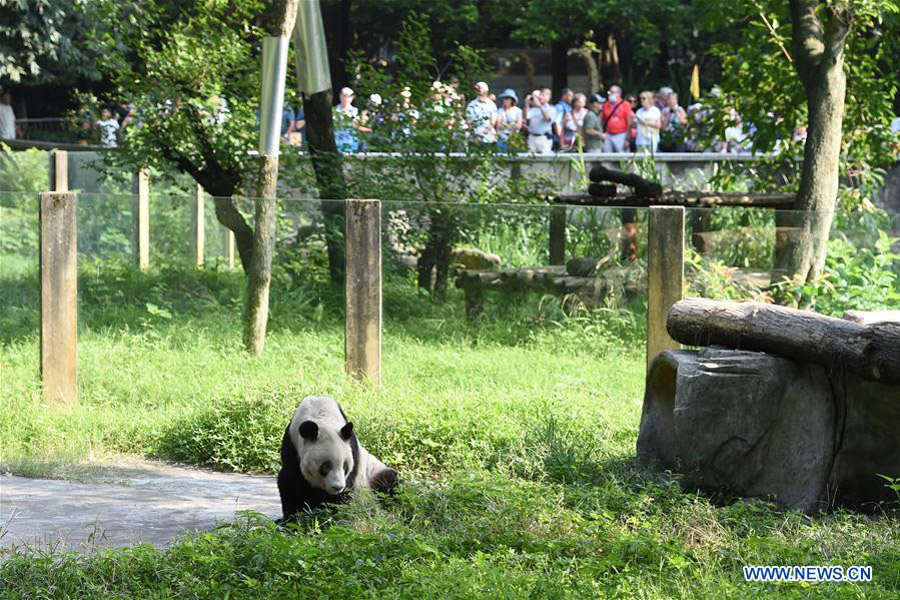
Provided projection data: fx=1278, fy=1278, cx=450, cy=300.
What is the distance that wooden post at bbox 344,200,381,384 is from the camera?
9.20 m

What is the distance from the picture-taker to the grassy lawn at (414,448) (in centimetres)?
514

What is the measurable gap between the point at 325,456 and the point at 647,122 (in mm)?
16149

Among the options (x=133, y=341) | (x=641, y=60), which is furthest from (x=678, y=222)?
(x=641, y=60)

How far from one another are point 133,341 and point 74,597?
17.8ft

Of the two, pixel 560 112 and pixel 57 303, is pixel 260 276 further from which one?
pixel 560 112

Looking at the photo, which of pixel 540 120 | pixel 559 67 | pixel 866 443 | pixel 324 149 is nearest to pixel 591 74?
pixel 559 67

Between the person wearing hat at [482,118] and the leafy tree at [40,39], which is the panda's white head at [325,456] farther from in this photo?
the leafy tree at [40,39]

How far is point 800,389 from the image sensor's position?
21.6ft

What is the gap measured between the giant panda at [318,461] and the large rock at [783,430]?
1740 millimetres

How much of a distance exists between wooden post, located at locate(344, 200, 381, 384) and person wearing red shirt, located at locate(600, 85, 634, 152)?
42.3 feet

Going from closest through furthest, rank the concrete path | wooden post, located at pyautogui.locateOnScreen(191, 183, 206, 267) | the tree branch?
the concrete path, wooden post, located at pyautogui.locateOnScreen(191, 183, 206, 267), the tree branch

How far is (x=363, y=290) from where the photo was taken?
9227 mm

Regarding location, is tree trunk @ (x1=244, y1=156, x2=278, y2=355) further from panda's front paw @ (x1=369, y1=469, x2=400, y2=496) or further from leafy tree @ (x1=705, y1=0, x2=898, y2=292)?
leafy tree @ (x1=705, y1=0, x2=898, y2=292)

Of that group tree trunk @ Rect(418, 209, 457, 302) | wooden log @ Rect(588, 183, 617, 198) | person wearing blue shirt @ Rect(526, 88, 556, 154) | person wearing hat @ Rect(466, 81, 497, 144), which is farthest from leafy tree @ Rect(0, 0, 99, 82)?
tree trunk @ Rect(418, 209, 457, 302)
